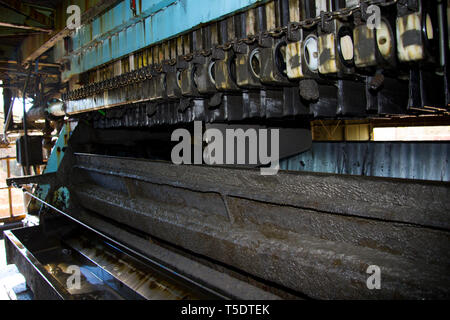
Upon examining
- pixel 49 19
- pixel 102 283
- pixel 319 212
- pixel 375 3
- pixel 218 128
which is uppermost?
pixel 49 19

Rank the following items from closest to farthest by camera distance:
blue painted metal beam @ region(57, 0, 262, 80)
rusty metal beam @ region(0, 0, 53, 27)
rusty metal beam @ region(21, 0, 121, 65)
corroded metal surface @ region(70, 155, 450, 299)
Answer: corroded metal surface @ region(70, 155, 450, 299) → blue painted metal beam @ region(57, 0, 262, 80) → rusty metal beam @ region(21, 0, 121, 65) → rusty metal beam @ region(0, 0, 53, 27)

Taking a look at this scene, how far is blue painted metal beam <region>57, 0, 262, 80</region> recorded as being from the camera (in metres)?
1.49

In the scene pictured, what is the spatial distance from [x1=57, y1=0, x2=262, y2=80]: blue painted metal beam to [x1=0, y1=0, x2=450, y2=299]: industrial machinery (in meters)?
0.01

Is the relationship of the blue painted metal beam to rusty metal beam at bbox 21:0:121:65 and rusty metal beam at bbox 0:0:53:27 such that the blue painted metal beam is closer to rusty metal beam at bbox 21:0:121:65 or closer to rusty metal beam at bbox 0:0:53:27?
rusty metal beam at bbox 21:0:121:65

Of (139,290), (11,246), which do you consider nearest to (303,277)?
(139,290)

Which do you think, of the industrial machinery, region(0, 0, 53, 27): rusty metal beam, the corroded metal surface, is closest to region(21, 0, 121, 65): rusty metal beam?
the industrial machinery

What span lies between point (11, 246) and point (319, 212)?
233 centimetres

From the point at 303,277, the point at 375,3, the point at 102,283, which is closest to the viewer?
the point at 375,3

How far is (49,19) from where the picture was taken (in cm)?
302

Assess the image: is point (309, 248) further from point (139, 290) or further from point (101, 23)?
point (101, 23)

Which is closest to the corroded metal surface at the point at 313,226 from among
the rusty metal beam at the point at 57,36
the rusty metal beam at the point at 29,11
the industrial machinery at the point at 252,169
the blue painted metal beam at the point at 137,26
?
the industrial machinery at the point at 252,169

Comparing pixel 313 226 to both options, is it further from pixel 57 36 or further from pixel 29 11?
pixel 29 11

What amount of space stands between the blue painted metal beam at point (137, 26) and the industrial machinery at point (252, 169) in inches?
0.4

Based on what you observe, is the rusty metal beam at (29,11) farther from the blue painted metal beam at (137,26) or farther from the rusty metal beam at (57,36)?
the blue painted metal beam at (137,26)
